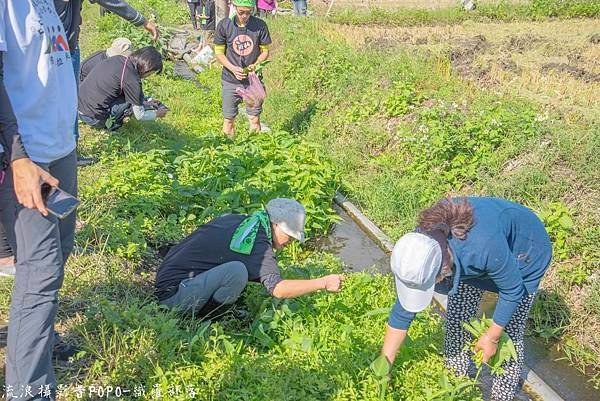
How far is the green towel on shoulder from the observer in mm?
3646

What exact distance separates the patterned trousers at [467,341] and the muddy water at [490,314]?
A: 9.6 inches

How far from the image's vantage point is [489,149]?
616 cm

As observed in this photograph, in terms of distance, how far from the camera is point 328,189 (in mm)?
6133

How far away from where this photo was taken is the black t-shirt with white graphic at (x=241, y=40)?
24.0 feet

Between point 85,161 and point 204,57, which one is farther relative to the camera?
point 204,57

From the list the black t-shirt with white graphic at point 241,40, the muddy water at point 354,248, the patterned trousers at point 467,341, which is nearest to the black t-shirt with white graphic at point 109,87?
the black t-shirt with white graphic at point 241,40

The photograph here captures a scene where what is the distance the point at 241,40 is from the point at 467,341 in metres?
4.93

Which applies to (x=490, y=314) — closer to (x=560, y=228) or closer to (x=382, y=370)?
(x=560, y=228)

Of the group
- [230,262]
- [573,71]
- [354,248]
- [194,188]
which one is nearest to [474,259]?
[230,262]

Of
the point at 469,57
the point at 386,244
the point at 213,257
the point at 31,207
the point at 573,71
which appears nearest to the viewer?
the point at 31,207

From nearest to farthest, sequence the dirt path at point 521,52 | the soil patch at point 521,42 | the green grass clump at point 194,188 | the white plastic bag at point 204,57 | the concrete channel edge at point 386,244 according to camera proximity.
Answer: the concrete channel edge at point 386,244
the green grass clump at point 194,188
the dirt path at point 521,52
the soil patch at point 521,42
the white plastic bag at point 204,57

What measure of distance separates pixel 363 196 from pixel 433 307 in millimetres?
2069

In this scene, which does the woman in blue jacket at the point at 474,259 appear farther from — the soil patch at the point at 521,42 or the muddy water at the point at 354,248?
the soil patch at the point at 521,42

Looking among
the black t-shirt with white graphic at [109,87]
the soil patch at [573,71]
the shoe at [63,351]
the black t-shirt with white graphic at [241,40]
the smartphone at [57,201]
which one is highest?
the smartphone at [57,201]
